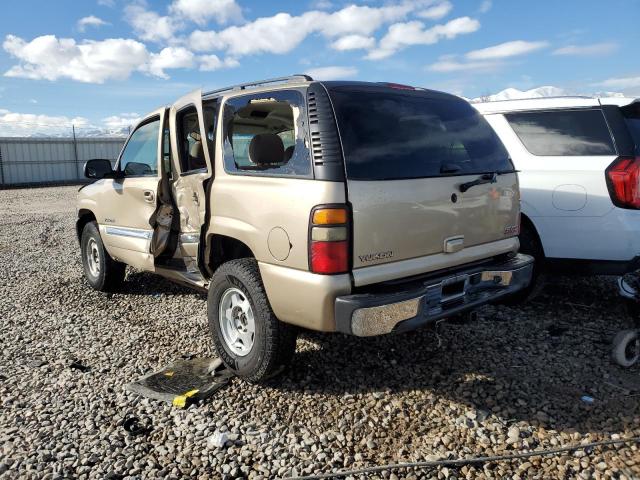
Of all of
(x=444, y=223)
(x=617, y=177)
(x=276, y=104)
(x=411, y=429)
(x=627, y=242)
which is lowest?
(x=411, y=429)

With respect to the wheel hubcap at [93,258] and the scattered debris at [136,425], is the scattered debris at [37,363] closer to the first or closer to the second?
the scattered debris at [136,425]

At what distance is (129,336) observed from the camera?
4367 millimetres

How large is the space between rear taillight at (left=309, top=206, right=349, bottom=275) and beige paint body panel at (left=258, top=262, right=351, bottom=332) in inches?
2.4

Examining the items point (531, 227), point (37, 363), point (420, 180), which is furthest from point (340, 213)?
point (37, 363)

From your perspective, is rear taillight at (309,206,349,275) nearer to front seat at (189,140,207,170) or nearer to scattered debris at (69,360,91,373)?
front seat at (189,140,207,170)

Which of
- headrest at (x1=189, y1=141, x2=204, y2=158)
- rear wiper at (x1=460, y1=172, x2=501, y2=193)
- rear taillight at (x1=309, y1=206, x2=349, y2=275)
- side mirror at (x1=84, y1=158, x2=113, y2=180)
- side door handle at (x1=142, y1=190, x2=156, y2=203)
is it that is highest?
headrest at (x1=189, y1=141, x2=204, y2=158)

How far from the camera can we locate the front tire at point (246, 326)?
311cm

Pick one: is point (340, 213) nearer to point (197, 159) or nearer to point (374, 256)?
point (374, 256)

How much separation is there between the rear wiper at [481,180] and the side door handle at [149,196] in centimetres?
266

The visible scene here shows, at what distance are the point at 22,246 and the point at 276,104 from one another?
7.31 metres

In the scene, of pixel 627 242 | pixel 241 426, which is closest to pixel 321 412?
pixel 241 426

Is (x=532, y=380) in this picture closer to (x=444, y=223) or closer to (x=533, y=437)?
(x=533, y=437)

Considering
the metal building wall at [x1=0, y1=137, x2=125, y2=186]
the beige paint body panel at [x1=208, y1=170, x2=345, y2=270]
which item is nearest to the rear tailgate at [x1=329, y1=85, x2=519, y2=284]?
the beige paint body panel at [x1=208, y1=170, x2=345, y2=270]

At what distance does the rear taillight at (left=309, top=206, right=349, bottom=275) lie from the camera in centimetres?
268
